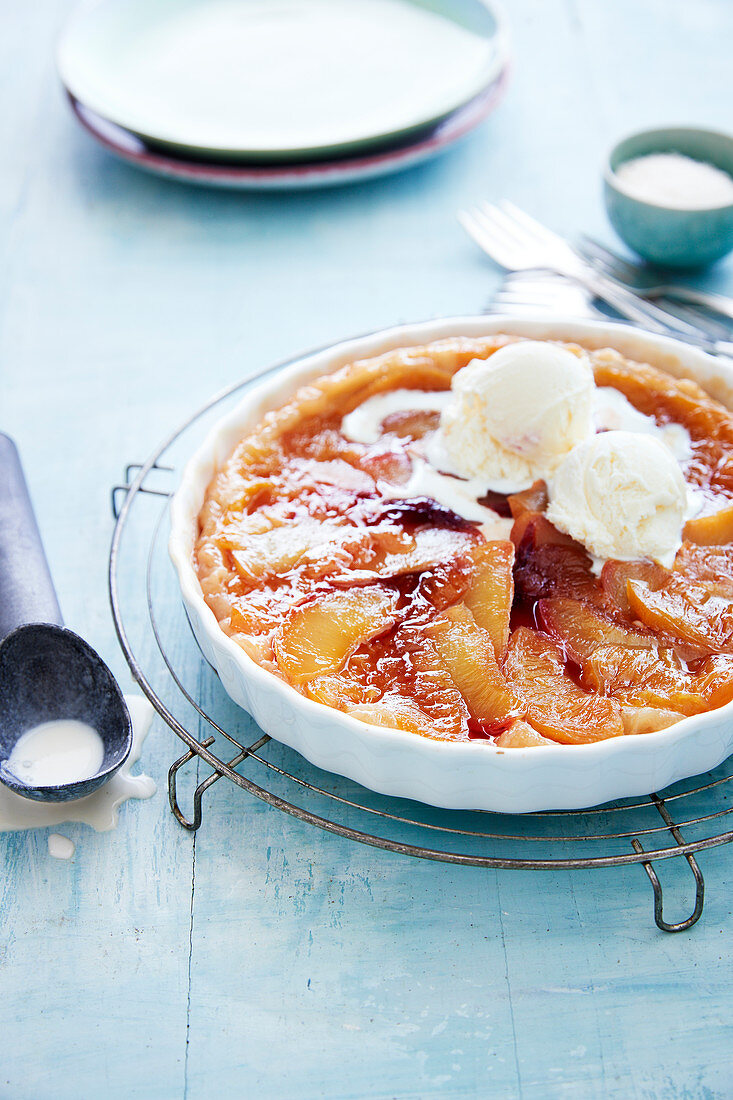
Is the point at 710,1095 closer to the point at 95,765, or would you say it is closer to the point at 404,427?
the point at 95,765

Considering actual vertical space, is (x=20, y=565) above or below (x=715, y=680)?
below

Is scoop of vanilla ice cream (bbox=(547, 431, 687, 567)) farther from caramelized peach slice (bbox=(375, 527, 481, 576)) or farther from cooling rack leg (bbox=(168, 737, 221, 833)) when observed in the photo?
cooling rack leg (bbox=(168, 737, 221, 833))

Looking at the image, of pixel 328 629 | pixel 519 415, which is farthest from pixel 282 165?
pixel 328 629

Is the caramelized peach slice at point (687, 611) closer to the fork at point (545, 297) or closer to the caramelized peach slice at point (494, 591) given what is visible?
the caramelized peach slice at point (494, 591)

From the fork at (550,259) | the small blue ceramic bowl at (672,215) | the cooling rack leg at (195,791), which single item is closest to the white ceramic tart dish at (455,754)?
the cooling rack leg at (195,791)

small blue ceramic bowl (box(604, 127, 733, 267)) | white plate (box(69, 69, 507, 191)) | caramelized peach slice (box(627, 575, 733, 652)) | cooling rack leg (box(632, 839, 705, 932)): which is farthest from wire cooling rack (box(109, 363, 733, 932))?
white plate (box(69, 69, 507, 191))

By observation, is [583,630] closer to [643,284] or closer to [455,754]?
[455,754]

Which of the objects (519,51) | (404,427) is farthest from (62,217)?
(519,51)
